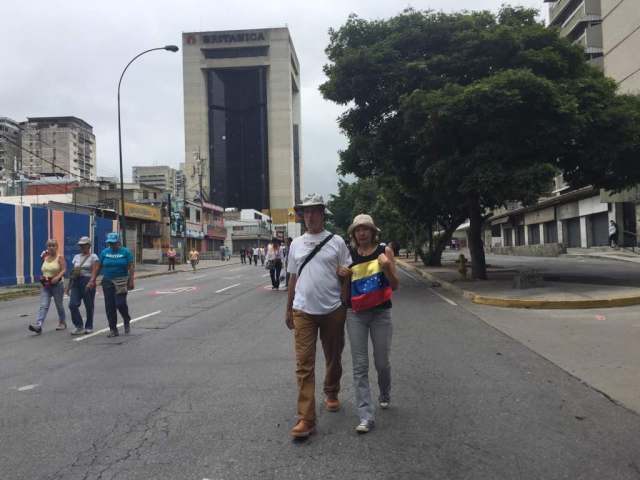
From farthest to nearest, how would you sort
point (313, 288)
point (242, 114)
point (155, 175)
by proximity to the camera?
point (242, 114) → point (155, 175) → point (313, 288)

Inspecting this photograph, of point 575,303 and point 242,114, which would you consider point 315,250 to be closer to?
point 575,303

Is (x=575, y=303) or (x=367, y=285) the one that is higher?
(x=367, y=285)

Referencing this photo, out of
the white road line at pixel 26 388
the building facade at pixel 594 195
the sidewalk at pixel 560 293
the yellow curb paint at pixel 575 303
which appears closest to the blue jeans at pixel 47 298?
the white road line at pixel 26 388

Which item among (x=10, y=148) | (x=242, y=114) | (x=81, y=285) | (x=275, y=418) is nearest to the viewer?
(x=275, y=418)

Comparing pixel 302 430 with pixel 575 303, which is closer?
pixel 302 430

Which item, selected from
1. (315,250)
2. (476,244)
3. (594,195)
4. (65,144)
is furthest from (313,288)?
(65,144)

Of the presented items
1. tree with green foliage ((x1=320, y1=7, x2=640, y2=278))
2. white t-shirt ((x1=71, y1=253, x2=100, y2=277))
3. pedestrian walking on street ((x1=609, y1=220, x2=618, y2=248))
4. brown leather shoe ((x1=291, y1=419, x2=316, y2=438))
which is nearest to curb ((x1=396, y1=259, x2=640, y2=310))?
tree with green foliage ((x1=320, y1=7, x2=640, y2=278))

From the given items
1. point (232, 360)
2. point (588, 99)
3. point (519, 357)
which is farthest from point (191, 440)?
point (588, 99)

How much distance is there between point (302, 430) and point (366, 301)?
1.10 metres

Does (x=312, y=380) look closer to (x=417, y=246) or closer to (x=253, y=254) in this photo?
(x=417, y=246)

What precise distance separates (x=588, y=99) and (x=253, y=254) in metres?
33.8

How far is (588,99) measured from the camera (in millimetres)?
16188

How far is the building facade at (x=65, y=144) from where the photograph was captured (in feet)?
306

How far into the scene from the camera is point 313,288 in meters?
4.62
